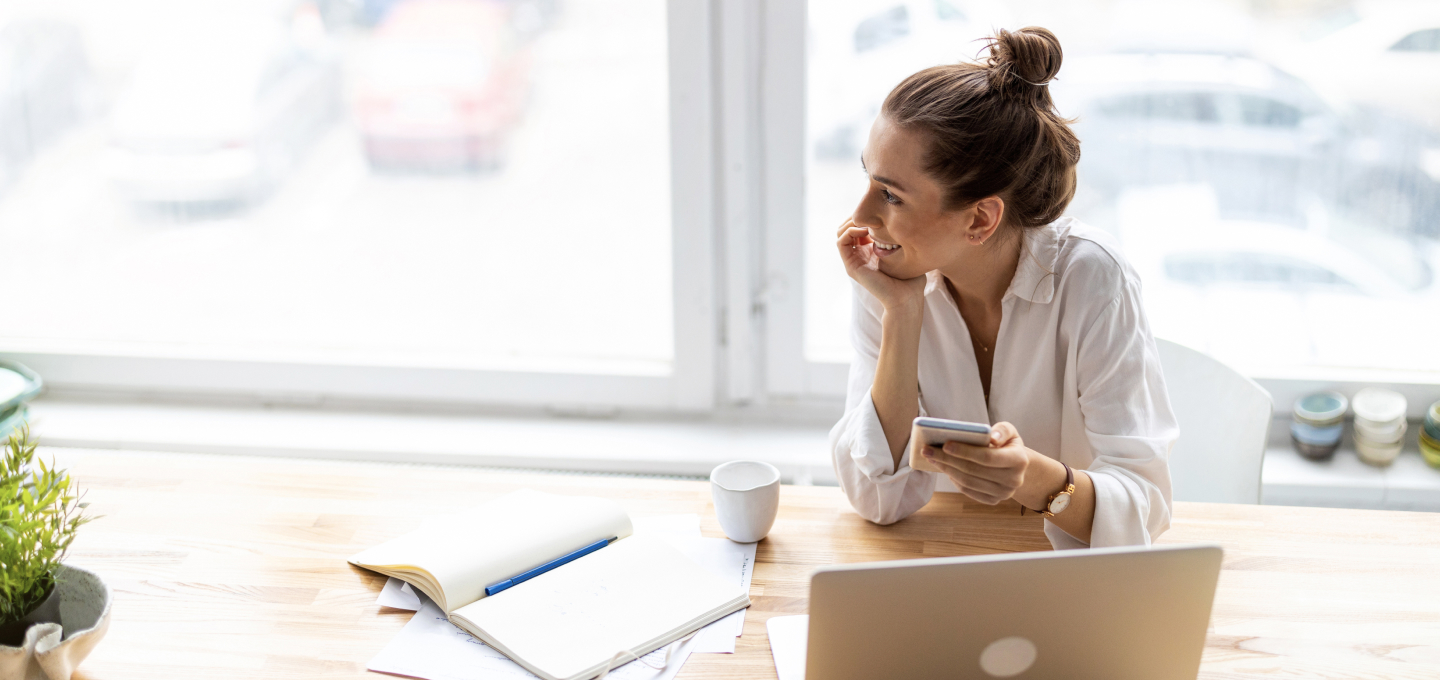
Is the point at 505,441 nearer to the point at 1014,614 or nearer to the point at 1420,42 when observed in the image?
the point at 1014,614

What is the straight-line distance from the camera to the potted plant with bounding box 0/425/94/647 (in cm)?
104

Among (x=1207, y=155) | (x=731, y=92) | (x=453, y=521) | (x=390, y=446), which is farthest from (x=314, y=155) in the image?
(x=1207, y=155)

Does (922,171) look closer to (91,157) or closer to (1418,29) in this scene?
(1418,29)

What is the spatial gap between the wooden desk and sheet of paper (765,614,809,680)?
0.05 feet

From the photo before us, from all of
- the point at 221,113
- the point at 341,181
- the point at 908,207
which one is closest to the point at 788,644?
the point at 908,207

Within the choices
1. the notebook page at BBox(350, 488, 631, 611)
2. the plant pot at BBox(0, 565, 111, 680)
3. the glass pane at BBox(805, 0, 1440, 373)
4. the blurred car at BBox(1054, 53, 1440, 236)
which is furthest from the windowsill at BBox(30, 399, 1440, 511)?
the plant pot at BBox(0, 565, 111, 680)

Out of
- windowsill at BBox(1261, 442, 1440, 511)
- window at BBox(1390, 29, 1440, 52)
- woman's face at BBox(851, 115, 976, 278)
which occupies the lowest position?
windowsill at BBox(1261, 442, 1440, 511)

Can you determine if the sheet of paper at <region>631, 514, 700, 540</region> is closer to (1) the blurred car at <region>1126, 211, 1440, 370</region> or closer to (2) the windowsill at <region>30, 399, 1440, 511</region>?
(2) the windowsill at <region>30, 399, 1440, 511</region>

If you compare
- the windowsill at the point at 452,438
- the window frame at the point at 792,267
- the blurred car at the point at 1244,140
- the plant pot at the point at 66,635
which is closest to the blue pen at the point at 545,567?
the plant pot at the point at 66,635

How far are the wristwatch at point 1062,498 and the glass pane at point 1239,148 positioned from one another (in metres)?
0.69

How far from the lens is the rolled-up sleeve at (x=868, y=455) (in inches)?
54.0

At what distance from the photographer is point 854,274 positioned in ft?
4.86

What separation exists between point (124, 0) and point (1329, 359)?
233cm

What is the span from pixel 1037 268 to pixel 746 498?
48cm
